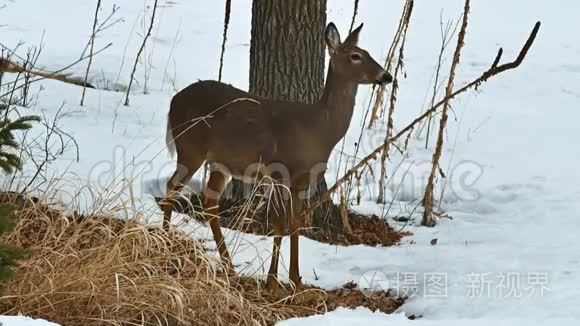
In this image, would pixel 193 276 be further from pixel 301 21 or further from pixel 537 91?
pixel 537 91

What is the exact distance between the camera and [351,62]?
579cm

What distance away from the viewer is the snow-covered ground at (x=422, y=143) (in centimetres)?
602

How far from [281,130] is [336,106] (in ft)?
1.16

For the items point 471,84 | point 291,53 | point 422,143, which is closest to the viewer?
point 471,84

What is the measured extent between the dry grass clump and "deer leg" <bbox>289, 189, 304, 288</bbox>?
244 millimetres

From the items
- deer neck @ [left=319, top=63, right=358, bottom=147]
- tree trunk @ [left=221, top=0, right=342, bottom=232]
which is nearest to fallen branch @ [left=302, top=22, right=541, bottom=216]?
deer neck @ [left=319, top=63, right=358, bottom=147]

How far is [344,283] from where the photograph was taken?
Result: 624 cm

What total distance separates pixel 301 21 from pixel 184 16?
5.58 m

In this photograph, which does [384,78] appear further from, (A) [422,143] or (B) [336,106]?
(A) [422,143]

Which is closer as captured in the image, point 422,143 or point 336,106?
point 336,106

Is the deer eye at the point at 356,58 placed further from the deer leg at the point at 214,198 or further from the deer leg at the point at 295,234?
the deer leg at the point at 214,198

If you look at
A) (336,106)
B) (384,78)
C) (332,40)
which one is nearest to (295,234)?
(336,106)

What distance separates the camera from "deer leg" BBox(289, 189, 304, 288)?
19.2ft

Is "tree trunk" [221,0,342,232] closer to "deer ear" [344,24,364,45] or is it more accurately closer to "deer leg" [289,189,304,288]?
"deer leg" [289,189,304,288]
